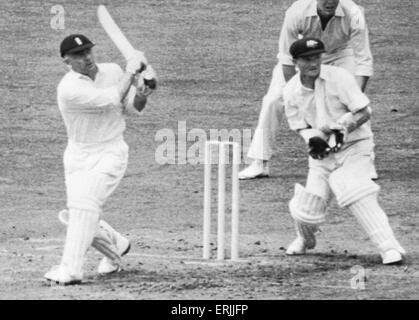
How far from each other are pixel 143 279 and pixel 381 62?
9681 millimetres

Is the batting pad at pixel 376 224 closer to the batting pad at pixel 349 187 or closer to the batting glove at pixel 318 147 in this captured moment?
the batting pad at pixel 349 187

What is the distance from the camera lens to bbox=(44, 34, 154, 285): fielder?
1204 centimetres

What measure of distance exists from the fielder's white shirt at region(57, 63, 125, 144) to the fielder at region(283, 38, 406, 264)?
1460mm

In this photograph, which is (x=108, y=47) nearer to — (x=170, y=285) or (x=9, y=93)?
(x=9, y=93)

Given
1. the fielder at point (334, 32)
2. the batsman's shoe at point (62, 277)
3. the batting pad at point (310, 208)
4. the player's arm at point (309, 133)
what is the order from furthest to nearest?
1. the fielder at point (334, 32)
2. the batting pad at point (310, 208)
3. the player's arm at point (309, 133)
4. the batsman's shoe at point (62, 277)

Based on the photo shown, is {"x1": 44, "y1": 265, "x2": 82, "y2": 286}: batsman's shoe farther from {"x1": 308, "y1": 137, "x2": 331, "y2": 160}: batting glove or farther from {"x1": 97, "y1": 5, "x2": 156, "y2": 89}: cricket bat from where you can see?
{"x1": 308, "y1": 137, "x2": 331, "y2": 160}: batting glove

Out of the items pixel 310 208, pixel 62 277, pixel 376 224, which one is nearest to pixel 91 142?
pixel 62 277

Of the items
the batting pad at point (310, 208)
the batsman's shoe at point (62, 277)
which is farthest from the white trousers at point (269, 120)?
the batsman's shoe at point (62, 277)

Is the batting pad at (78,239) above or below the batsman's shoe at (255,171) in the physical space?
below

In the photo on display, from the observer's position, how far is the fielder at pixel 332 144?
1260 centimetres

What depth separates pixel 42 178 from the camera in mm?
16375

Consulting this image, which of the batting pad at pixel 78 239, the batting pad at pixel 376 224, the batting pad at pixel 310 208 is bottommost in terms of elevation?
the batting pad at pixel 78 239

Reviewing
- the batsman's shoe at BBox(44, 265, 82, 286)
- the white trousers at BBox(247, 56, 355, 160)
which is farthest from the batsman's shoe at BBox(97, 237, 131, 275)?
the white trousers at BBox(247, 56, 355, 160)

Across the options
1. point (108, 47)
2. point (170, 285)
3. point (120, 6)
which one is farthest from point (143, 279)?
point (120, 6)
